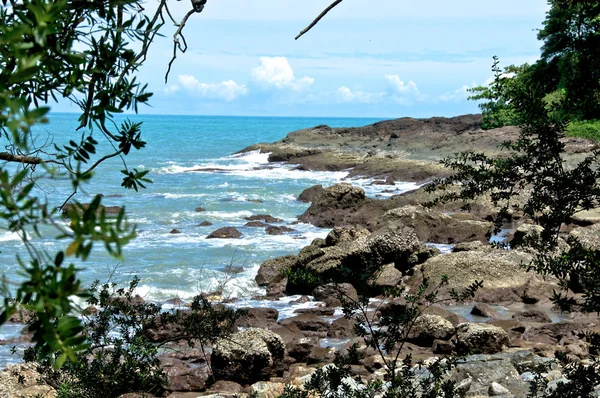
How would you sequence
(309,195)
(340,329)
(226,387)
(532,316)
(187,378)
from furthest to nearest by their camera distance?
(309,195), (532,316), (340,329), (187,378), (226,387)

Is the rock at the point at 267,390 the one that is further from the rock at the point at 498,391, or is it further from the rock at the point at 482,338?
the rock at the point at 482,338

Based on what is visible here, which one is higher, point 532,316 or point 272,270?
point 272,270

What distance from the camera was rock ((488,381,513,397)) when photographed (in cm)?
772

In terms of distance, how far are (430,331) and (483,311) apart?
2146 millimetres

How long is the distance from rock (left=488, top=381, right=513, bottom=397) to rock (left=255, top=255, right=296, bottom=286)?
8.36m

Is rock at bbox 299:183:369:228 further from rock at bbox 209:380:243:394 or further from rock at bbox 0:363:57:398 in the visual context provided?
rock at bbox 0:363:57:398

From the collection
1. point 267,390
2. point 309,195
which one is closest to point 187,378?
point 267,390

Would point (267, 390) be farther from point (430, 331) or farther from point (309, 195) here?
point (309, 195)

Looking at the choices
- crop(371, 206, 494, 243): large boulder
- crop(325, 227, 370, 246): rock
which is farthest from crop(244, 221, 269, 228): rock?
crop(325, 227, 370, 246): rock

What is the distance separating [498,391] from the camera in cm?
782

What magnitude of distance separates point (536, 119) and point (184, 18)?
2.35 meters

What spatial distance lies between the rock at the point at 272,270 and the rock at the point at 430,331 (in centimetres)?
534

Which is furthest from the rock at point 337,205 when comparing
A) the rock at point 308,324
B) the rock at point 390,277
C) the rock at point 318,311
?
the rock at point 308,324

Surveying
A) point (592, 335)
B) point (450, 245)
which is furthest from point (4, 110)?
point (450, 245)
